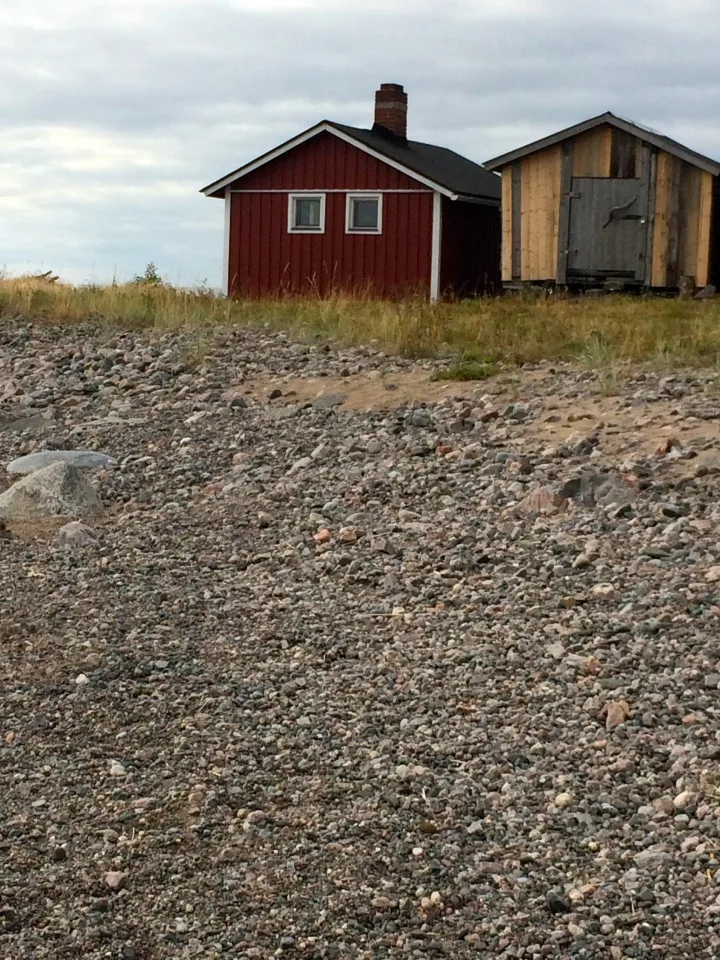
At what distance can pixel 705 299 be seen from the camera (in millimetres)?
21688

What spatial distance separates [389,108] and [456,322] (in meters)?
12.9

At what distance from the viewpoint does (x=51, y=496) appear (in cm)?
914

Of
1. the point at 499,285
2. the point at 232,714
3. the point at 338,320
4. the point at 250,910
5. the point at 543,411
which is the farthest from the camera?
the point at 499,285

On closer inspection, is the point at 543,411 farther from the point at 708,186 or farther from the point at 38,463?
the point at 708,186

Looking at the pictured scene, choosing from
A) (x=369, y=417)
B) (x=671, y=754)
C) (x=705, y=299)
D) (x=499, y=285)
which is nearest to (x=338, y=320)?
(x=369, y=417)

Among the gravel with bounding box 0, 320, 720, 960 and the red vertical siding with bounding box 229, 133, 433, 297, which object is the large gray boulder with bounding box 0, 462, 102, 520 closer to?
the gravel with bounding box 0, 320, 720, 960

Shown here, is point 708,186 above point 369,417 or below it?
above

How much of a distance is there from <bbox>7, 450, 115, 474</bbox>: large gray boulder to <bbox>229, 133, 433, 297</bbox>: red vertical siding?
13701 mm

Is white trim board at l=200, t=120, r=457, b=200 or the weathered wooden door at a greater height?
white trim board at l=200, t=120, r=457, b=200

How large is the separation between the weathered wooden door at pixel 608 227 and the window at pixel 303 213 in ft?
17.4

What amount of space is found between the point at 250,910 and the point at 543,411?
630 centimetres

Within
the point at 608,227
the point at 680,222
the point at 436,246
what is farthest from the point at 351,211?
the point at 680,222

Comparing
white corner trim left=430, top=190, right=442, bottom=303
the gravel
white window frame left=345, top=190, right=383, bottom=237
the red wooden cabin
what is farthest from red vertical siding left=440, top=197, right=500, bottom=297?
the gravel

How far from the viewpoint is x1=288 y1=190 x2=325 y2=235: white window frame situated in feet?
81.3
